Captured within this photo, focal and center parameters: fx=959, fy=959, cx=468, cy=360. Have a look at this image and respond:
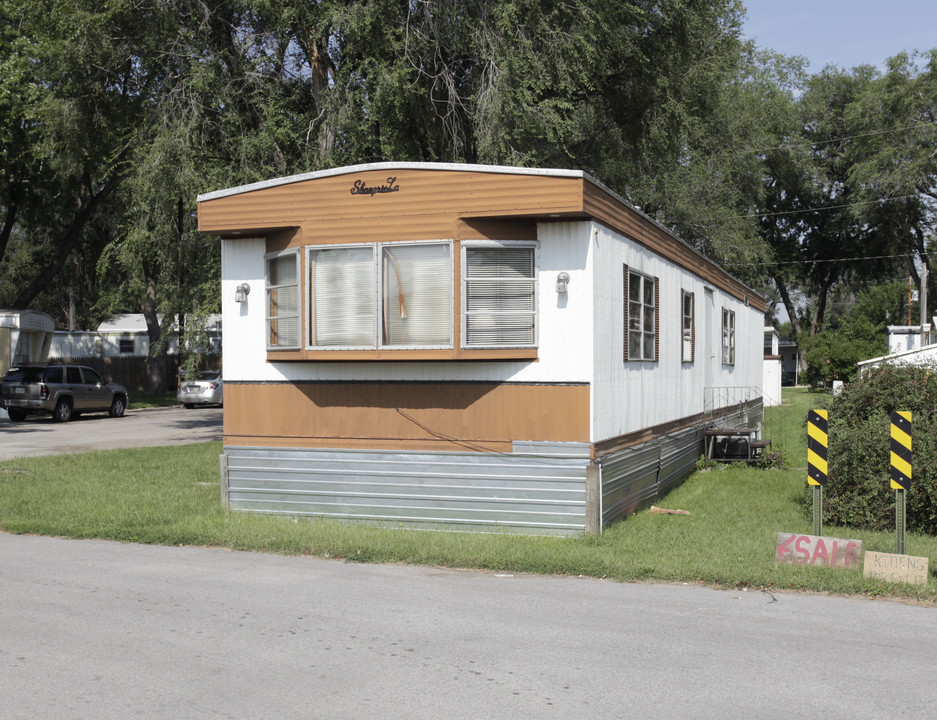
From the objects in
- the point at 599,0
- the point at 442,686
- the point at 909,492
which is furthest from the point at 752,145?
the point at 442,686

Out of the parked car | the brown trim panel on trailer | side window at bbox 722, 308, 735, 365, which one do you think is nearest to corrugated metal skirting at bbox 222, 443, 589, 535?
the brown trim panel on trailer

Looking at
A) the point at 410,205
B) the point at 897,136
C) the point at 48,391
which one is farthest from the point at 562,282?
the point at 897,136

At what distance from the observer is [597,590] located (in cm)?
754

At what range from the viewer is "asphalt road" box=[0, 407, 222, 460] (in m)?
18.6

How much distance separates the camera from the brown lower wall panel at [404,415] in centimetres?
969

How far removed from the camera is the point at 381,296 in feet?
32.5

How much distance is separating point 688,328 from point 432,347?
6.09 metres

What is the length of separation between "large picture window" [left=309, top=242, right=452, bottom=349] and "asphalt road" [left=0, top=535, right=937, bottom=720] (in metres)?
2.64

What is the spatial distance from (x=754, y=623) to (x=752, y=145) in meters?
34.4

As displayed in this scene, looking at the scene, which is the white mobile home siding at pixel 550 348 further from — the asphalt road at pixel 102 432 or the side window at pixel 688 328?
the asphalt road at pixel 102 432

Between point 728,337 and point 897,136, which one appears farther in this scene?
point 897,136

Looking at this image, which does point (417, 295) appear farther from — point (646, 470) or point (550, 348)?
point (646, 470)

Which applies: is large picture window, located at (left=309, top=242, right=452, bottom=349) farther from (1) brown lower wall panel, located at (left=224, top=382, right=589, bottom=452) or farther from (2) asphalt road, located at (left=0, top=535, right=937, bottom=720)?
(2) asphalt road, located at (left=0, top=535, right=937, bottom=720)

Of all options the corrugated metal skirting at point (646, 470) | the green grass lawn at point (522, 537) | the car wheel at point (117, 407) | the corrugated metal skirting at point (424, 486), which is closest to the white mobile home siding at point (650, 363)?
the corrugated metal skirting at point (646, 470)
